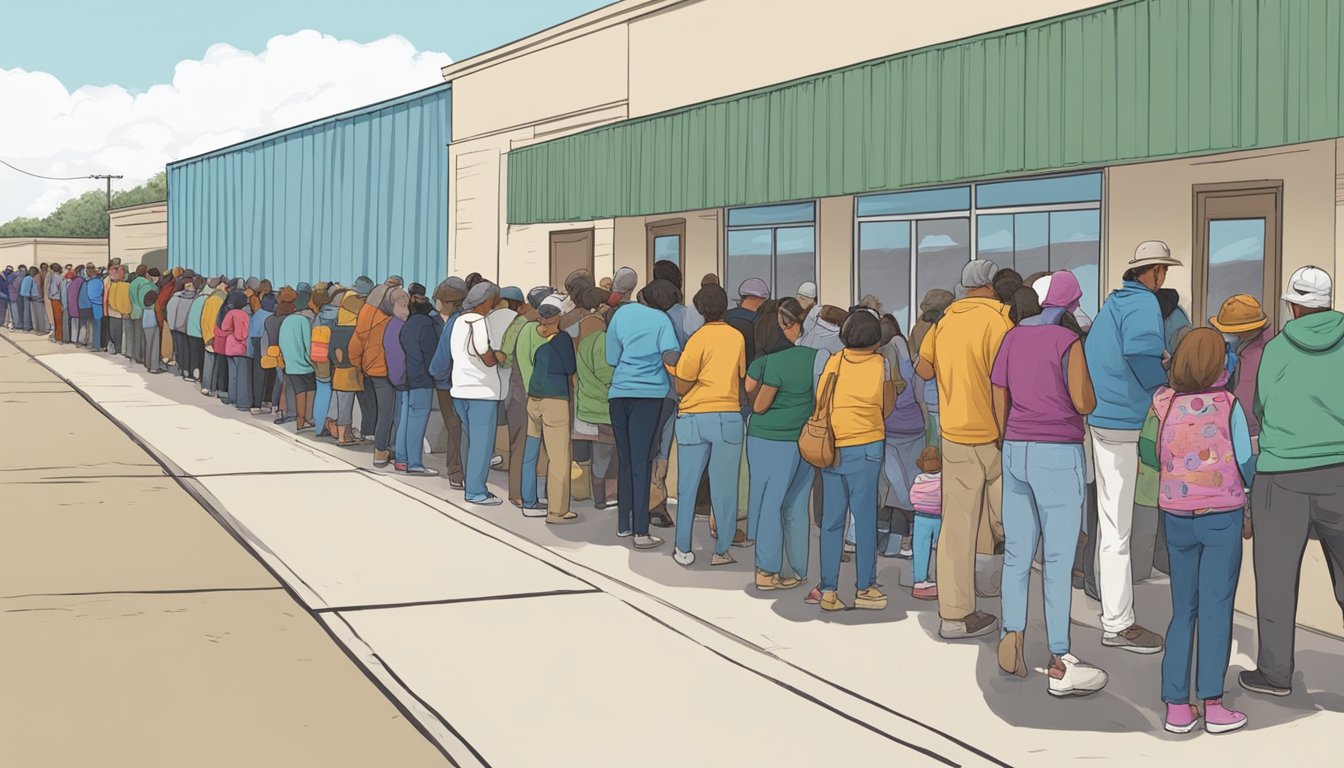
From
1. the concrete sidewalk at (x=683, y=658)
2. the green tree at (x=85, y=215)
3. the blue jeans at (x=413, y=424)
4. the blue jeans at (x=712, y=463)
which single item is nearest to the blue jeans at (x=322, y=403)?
the blue jeans at (x=413, y=424)

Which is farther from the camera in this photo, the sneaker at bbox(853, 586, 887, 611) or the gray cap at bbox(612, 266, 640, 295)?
the gray cap at bbox(612, 266, 640, 295)

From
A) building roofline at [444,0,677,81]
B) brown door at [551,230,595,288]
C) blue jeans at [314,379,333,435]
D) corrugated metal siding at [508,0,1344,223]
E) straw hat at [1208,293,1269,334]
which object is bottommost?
blue jeans at [314,379,333,435]

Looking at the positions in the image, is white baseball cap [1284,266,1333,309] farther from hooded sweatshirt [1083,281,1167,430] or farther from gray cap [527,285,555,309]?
gray cap [527,285,555,309]

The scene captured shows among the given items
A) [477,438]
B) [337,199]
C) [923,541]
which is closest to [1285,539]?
[923,541]

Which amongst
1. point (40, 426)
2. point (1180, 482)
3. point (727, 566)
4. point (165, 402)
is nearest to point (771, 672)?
point (1180, 482)

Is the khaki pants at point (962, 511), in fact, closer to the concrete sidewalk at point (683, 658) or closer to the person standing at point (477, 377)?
the concrete sidewalk at point (683, 658)

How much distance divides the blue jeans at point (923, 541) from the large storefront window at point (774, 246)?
774 cm

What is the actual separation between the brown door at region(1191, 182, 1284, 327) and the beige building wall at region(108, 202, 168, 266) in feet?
179

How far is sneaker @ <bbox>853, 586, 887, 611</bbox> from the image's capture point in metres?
8.60

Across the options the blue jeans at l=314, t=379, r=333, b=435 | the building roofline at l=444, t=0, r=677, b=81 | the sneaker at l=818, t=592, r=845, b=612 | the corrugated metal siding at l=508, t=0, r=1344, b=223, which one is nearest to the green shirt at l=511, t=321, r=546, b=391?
the corrugated metal siding at l=508, t=0, r=1344, b=223

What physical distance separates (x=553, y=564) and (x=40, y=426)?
10.9m

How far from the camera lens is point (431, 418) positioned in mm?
16953

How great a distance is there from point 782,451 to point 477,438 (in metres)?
4.21

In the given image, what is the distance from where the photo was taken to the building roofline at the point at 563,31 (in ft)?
66.8
